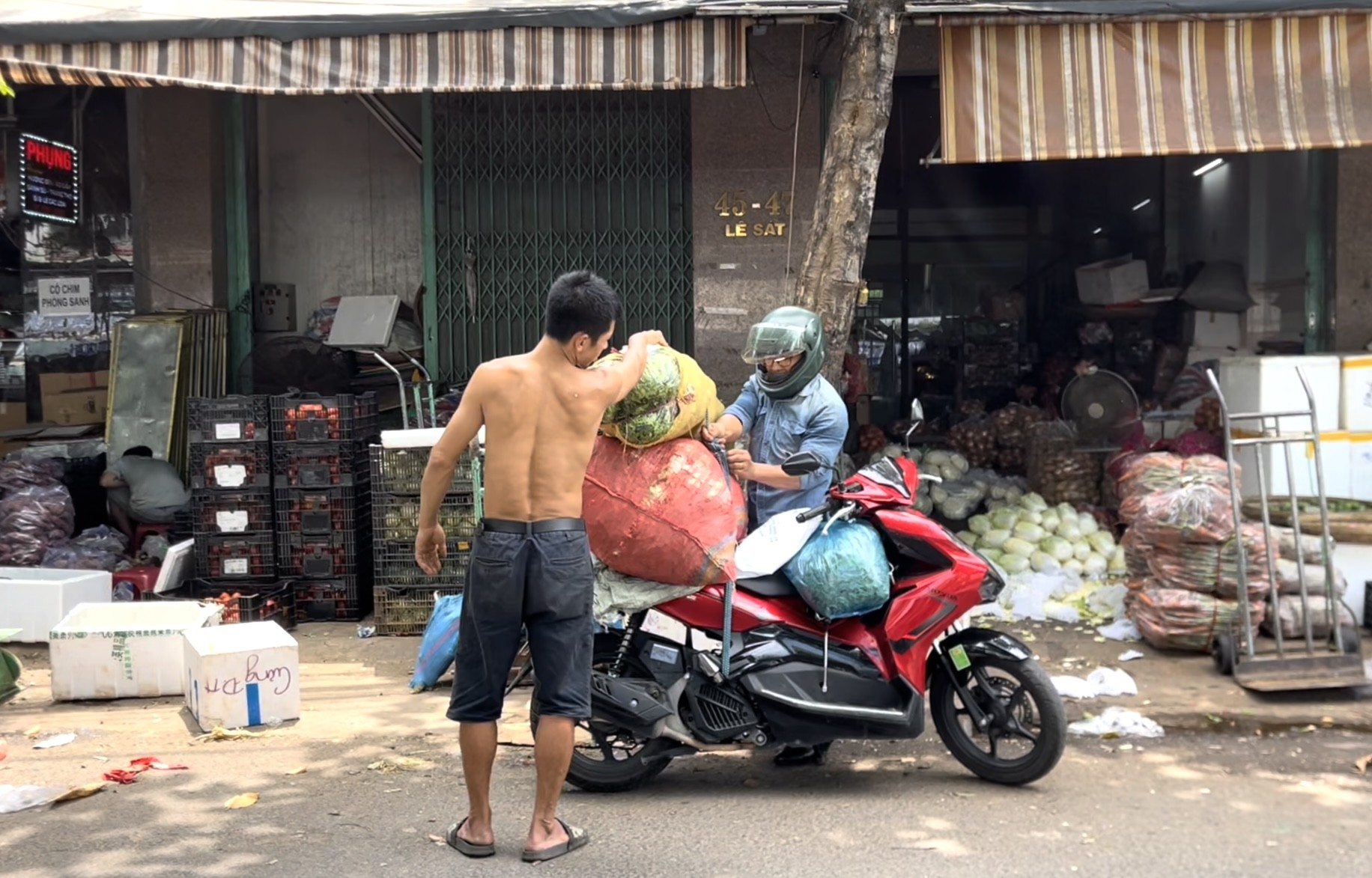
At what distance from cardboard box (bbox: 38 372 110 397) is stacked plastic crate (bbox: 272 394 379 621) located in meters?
3.25

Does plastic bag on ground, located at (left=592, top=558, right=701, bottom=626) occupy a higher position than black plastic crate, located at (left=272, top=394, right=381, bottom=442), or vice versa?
black plastic crate, located at (left=272, top=394, right=381, bottom=442)

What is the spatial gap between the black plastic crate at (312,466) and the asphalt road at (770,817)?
251 cm

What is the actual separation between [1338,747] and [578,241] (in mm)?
5683

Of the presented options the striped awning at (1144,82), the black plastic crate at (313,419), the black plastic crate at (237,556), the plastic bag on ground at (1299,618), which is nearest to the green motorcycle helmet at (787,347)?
the striped awning at (1144,82)

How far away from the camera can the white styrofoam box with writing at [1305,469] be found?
784 cm

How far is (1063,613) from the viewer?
744 cm

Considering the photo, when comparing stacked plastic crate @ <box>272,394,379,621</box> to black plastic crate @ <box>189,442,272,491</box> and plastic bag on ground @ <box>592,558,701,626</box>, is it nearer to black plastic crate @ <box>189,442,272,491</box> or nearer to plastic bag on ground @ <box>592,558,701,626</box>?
black plastic crate @ <box>189,442,272,491</box>

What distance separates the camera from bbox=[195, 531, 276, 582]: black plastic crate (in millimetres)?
7930

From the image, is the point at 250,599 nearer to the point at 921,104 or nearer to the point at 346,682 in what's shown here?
the point at 346,682

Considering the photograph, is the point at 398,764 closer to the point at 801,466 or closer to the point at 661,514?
the point at 661,514

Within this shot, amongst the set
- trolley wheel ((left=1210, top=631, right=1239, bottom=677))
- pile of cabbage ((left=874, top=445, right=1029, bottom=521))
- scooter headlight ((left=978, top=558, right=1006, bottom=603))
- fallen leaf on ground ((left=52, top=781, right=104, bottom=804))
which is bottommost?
fallen leaf on ground ((left=52, top=781, right=104, bottom=804))

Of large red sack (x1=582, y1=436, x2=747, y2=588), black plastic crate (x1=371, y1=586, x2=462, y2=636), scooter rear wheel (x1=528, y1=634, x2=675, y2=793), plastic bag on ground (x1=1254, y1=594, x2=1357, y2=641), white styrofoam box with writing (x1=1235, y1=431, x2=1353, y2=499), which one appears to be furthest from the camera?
white styrofoam box with writing (x1=1235, y1=431, x2=1353, y2=499)

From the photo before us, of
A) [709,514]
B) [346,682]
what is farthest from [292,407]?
[709,514]

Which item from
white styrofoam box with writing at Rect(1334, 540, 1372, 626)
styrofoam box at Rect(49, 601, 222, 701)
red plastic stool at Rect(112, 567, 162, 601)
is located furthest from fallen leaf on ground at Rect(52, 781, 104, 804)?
white styrofoam box with writing at Rect(1334, 540, 1372, 626)
